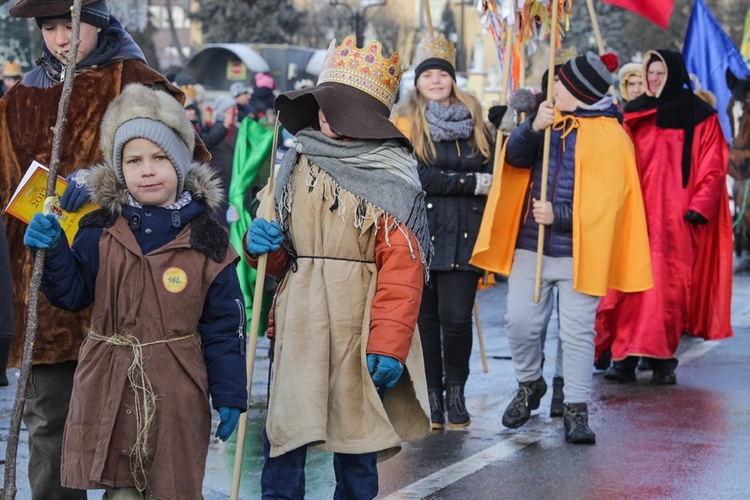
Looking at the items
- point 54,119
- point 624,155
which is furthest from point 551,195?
point 54,119

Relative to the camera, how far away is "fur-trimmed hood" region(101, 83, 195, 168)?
4496mm

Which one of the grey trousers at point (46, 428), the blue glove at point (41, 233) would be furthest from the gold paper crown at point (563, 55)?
the blue glove at point (41, 233)

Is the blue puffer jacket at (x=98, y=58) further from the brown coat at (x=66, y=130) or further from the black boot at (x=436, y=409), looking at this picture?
the black boot at (x=436, y=409)

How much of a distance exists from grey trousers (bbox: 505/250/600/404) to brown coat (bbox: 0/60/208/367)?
271 cm

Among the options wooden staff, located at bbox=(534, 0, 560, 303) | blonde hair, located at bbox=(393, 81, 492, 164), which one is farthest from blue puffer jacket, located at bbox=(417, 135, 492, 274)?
wooden staff, located at bbox=(534, 0, 560, 303)

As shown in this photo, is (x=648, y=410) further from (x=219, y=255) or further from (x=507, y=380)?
(x=219, y=255)

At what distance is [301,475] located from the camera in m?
5.17

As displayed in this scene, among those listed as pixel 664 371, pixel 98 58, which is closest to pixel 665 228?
pixel 664 371

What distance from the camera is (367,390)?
16.6 ft

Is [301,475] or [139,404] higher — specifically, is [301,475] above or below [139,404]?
below

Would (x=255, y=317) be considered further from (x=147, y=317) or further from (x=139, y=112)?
(x=139, y=112)

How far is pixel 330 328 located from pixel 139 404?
0.98m

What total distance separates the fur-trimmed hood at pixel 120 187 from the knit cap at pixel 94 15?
2.49 ft

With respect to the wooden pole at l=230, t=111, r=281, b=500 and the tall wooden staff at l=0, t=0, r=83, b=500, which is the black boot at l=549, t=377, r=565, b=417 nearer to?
the wooden pole at l=230, t=111, r=281, b=500
